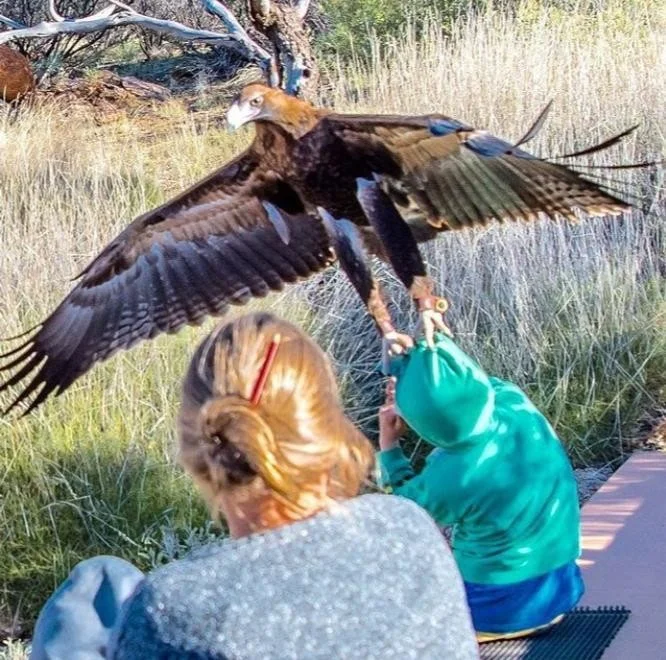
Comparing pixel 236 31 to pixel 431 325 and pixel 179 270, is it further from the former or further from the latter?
pixel 431 325

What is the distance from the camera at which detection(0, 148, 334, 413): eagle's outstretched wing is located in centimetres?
395

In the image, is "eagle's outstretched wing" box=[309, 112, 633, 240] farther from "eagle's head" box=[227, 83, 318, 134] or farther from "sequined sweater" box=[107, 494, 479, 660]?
"sequined sweater" box=[107, 494, 479, 660]

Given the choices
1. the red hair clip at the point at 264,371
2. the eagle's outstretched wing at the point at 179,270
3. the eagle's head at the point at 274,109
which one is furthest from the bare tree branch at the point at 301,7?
the red hair clip at the point at 264,371

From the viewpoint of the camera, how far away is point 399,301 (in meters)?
5.93

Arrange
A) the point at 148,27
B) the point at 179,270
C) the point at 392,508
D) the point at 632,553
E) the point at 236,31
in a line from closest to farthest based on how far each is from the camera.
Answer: the point at 392,508 < the point at 632,553 < the point at 179,270 < the point at 148,27 < the point at 236,31

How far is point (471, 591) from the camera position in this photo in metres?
3.04

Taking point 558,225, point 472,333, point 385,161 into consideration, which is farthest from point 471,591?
point 558,225

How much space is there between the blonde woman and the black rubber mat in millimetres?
1393

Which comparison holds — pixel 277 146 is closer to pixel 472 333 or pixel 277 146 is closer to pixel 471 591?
pixel 471 591

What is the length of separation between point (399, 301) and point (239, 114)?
8.99ft

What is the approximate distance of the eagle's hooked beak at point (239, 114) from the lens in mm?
3225

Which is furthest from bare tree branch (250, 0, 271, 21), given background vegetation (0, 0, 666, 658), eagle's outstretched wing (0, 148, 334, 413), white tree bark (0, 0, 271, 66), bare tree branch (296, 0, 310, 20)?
eagle's outstretched wing (0, 148, 334, 413)

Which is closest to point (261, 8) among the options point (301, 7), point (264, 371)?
point (301, 7)

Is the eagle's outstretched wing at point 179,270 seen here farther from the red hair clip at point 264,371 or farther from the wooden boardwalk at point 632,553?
the red hair clip at point 264,371
